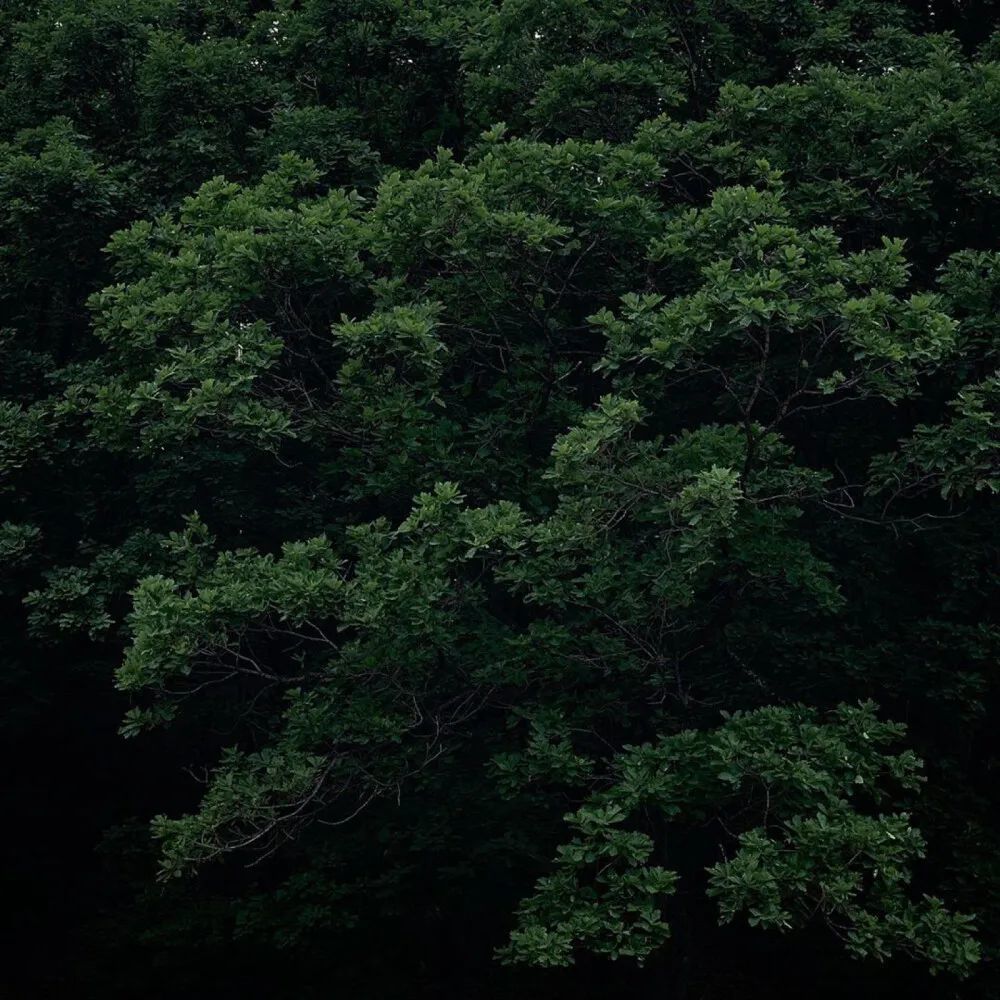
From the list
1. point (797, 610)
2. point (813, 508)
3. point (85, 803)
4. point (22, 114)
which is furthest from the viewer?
point (85, 803)

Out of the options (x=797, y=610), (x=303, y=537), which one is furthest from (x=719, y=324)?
(x=303, y=537)

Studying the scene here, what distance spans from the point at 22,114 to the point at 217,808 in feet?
28.9

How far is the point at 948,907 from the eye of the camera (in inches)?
460

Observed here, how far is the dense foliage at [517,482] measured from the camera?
9.61 meters

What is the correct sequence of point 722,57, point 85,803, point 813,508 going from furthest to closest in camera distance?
1. point 85,803
2. point 722,57
3. point 813,508

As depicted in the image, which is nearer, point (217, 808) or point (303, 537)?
point (217, 808)

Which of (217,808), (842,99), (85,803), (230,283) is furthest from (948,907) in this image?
(85,803)

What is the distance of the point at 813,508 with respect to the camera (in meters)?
12.1

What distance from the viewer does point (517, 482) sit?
36.7 ft

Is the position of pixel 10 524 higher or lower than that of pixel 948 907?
higher

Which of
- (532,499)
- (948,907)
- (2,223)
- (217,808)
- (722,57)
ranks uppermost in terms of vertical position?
(722,57)

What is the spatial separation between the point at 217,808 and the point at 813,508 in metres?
6.12

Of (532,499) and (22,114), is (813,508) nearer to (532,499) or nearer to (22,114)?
(532,499)

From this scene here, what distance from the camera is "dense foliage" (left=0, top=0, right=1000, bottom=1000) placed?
9.61m
